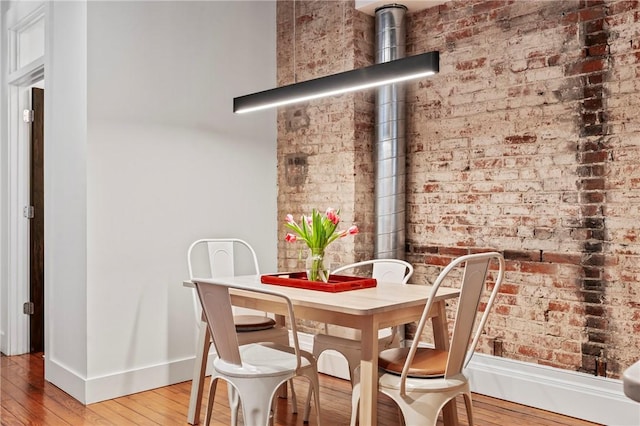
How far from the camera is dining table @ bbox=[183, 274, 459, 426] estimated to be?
7.36 feet

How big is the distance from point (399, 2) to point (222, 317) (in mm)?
2407

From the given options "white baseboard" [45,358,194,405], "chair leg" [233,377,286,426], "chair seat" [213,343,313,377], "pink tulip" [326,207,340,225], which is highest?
"pink tulip" [326,207,340,225]

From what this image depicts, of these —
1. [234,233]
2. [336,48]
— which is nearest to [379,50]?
[336,48]

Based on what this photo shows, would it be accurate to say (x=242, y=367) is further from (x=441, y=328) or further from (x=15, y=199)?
(x=15, y=199)

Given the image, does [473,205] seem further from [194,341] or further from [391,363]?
[194,341]

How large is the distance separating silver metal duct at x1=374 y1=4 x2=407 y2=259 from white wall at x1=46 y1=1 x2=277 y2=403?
99 cm

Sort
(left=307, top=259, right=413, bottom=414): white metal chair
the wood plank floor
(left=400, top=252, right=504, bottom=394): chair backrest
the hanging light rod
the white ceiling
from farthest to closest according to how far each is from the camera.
A: 1. the white ceiling
2. the wood plank floor
3. (left=307, top=259, right=413, bottom=414): white metal chair
4. the hanging light rod
5. (left=400, top=252, right=504, bottom=394): chair backrest

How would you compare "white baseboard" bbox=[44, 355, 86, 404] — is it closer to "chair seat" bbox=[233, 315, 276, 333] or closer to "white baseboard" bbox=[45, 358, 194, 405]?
"white baseboard" bbox=[45, 358, 194, 405]

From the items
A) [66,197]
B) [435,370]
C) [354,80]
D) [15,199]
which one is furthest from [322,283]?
[15,199]

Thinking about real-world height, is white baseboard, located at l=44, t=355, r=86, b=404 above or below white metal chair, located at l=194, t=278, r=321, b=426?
below

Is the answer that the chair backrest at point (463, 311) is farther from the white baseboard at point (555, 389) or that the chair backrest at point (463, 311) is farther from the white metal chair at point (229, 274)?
the white baseboard at point (555, 389)

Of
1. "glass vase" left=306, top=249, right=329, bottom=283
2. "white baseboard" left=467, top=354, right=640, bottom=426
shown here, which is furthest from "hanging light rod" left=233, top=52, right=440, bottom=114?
"white baseboard" left=467, top=354, right=640, bottom=426

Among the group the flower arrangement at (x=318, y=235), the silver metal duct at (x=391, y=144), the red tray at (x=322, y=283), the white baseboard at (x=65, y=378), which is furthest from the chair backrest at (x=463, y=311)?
the white baseboard at (x=65, y=378)

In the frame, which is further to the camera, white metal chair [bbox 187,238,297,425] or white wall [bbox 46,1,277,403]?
white wall [bbox 46,1,277,403]
